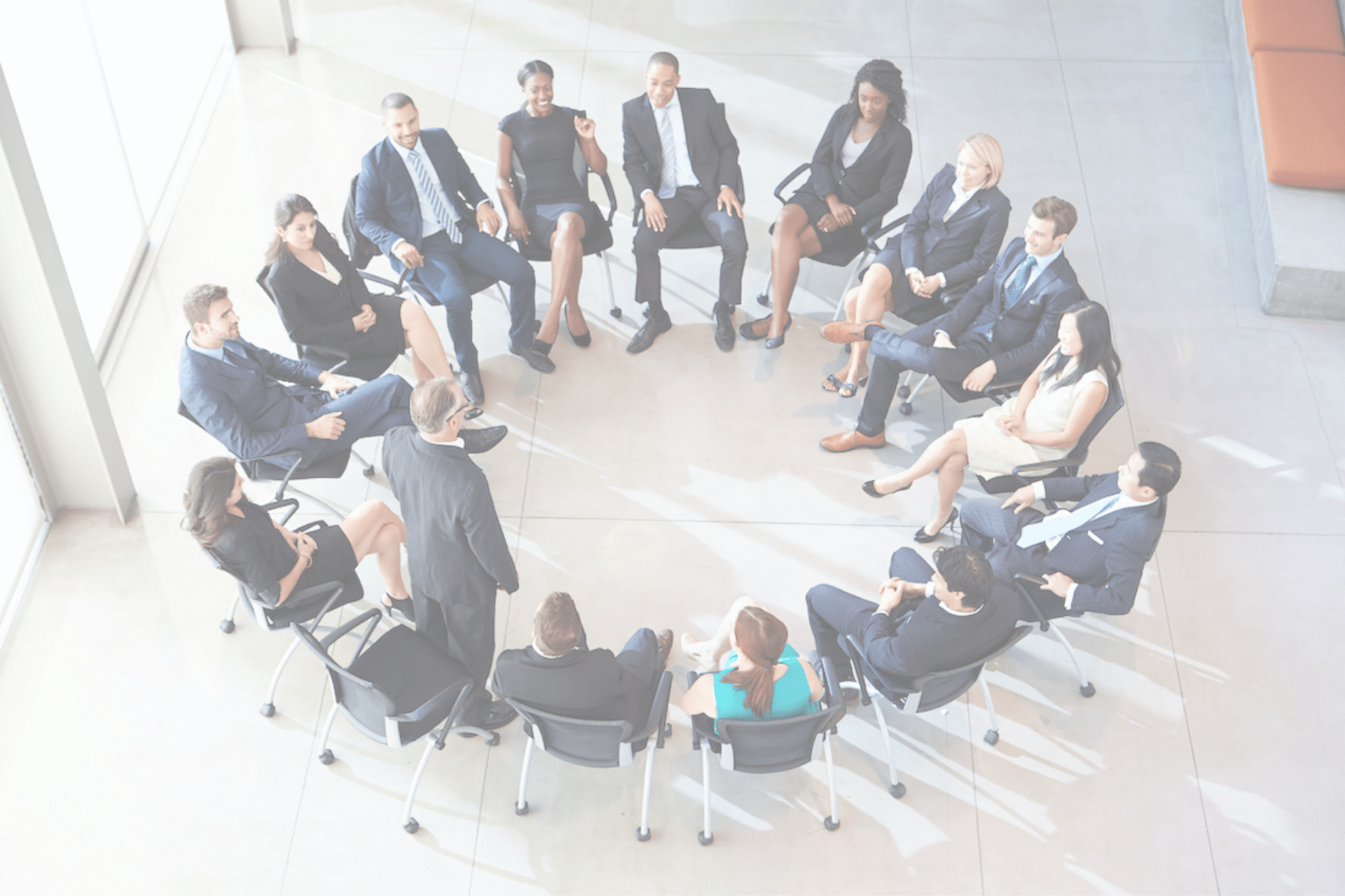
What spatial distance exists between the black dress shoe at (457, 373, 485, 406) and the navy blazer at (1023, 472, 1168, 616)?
276 centimetres

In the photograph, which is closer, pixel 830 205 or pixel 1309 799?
pixel 1309 799

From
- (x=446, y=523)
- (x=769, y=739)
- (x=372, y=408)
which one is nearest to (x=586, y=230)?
(x=372, y=408)

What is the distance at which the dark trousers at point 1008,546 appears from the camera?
4.14 meters

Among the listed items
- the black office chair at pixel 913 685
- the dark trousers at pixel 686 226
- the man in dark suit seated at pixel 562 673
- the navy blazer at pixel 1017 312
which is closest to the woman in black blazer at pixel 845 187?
the dark trousers at pixel 686 226

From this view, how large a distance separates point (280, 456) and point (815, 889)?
2.63 meters

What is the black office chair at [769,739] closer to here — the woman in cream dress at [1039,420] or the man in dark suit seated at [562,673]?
the man in dark suit seated at [562,673]

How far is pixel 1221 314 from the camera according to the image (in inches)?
231

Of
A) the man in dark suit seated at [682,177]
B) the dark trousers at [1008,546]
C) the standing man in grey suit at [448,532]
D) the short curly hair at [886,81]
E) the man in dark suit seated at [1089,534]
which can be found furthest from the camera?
the man in dark suit seated at [682,177]

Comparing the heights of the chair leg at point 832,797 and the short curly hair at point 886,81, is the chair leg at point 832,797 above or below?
below

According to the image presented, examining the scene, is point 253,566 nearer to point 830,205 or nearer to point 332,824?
point 332,824

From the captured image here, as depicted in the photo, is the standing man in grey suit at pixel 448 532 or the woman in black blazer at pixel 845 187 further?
the woman in black blazer at pixel 845 187

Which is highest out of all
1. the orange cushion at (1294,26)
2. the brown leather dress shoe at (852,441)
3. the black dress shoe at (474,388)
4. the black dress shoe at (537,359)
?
the orange cushion at (1294,26)

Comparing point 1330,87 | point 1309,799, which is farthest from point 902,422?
point 1330,87

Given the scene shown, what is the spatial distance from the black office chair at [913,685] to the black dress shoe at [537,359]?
227cm
